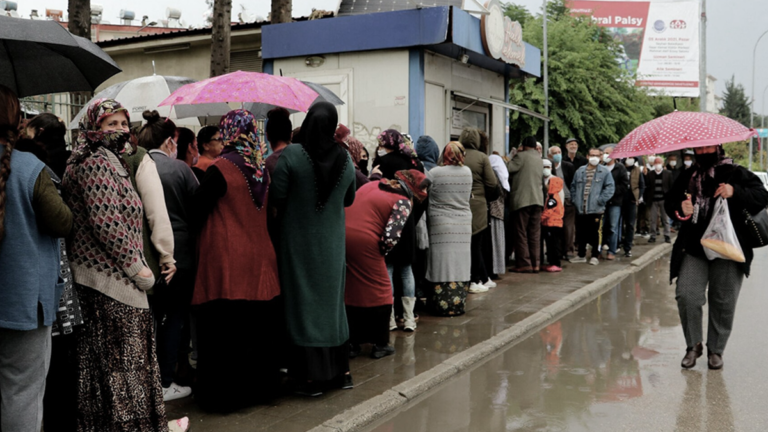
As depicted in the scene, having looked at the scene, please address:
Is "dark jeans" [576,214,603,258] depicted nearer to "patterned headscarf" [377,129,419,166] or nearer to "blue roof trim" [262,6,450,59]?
"blue roof trim" [262,6,450,59]

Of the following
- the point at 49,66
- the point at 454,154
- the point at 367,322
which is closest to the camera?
the point at 49,66

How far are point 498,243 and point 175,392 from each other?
6.80 metres

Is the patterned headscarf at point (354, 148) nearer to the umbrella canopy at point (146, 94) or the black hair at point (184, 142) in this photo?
the black hair at point (184, 142)

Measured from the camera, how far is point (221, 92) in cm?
695

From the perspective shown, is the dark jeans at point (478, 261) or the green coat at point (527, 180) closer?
the dark jeans at point (478, 261)

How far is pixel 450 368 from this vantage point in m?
6.62

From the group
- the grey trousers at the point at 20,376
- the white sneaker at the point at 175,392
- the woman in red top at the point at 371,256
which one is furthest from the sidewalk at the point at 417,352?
the grey trousers at the point at 20,376

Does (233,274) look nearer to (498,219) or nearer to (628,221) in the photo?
(498,219)

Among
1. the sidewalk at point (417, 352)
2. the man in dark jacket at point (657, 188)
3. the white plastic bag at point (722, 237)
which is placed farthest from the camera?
the man in dark jacket at point (657, 188)

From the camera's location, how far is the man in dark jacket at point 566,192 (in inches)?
549

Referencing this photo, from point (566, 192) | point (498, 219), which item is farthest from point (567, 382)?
point (566, 192)

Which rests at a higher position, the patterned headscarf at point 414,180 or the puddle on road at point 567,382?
the patterned headscarf at point 414,180

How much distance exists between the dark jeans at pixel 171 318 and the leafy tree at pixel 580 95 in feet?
64.7

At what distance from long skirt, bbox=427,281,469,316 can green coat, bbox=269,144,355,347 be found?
3.26 meters
